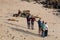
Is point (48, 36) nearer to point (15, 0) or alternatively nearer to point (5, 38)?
point (5, 38)

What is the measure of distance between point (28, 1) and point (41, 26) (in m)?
24.7

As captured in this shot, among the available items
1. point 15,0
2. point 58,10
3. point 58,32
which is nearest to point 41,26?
point 58,32

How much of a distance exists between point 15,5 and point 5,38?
23.0 m

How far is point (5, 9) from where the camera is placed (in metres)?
38.7

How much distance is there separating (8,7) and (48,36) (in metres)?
19.1

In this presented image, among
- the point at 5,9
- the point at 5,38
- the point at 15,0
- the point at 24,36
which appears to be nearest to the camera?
the point at 5,38

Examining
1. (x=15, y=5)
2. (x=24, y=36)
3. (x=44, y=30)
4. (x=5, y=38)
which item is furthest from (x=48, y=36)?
(x=15, y=5)

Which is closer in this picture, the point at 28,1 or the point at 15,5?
the point at 15,5

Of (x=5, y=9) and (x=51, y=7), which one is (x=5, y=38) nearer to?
(x=5, y=9)

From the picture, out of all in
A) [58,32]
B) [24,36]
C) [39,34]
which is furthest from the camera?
[58,32]

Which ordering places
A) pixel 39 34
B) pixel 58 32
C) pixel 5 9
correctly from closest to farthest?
pixel 39 34, pixel 58 32, pixel 5 9

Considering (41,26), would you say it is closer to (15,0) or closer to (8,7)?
(8,7)

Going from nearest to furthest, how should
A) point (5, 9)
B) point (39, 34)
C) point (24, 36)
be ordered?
point (24, 36) → point (39, 34) → point (5, 9)

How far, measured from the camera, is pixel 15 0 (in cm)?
4544
